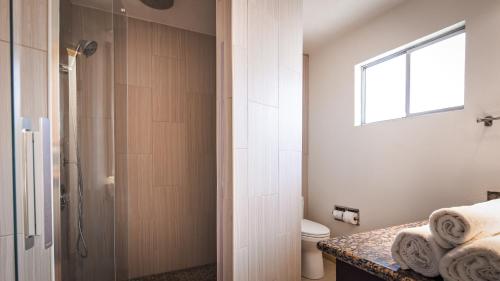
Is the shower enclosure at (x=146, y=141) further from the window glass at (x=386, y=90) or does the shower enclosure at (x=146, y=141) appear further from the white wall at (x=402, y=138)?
the window glass at (x=386, y=90)

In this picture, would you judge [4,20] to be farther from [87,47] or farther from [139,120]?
[139,120]

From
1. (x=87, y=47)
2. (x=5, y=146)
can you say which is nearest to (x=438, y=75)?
(x=87, y=47)

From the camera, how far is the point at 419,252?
28.3 inches

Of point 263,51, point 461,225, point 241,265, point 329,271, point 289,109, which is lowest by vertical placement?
point 329,271

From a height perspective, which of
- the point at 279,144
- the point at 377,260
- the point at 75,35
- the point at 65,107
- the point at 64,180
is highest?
the point at 75,35

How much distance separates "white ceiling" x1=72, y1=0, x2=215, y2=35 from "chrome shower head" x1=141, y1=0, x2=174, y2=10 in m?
0.04

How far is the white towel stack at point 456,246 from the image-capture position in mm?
604

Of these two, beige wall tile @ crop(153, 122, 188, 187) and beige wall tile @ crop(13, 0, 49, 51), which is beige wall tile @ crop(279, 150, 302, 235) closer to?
beige wall tile @ crop(153, 122, 188, 187)

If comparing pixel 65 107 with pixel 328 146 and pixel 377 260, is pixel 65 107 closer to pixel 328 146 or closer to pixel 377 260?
pixel 377 260

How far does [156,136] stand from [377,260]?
2042mm

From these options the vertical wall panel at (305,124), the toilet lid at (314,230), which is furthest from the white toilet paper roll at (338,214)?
the vertical wall panel at (305,124)

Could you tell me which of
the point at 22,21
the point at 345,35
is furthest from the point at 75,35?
the point at 345,35

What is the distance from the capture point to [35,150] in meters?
0.63

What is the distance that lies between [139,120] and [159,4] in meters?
0.97
